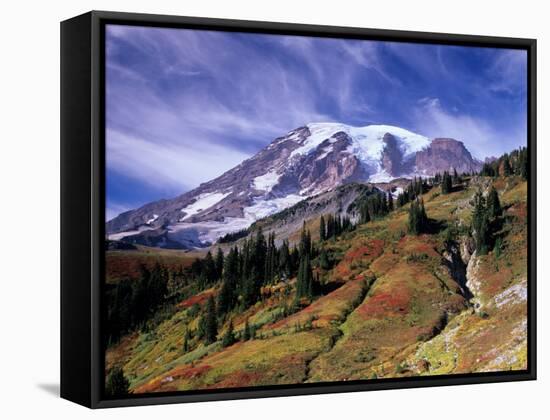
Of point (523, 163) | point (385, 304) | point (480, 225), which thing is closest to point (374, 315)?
point (385, 304)

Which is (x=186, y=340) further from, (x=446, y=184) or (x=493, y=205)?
(x=493, y=205)

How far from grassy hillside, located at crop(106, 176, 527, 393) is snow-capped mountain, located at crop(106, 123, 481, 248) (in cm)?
25

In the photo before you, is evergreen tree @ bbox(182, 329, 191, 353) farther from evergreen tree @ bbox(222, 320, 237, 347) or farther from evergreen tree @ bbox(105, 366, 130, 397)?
evergreen tree @ bbox(105, 366, 130, 397)

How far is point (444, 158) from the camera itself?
12.9 meters

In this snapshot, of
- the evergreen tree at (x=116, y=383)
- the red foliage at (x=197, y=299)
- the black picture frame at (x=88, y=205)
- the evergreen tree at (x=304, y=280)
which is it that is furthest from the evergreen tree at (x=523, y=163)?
the evergreen tree at (x=116, y=383)

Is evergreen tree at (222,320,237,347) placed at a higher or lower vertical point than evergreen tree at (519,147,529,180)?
lower

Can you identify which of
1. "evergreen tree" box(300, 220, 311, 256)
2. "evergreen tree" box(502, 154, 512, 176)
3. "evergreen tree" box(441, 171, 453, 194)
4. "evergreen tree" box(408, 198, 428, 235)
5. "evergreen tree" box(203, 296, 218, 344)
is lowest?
"evergreen tree" box(203, 296, 218, 344)

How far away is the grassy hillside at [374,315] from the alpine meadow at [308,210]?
16mm

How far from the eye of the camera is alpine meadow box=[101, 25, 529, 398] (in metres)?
11.5

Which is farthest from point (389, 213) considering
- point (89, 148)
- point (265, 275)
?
point (89, 148)

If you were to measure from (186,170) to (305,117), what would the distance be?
1.31 m

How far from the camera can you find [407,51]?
12.8 m

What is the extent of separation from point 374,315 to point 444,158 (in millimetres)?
1786

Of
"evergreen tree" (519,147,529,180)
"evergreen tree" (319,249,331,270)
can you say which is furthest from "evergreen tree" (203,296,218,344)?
"evergreen tree" (519,147,529,180)
